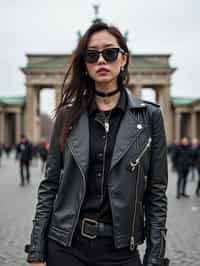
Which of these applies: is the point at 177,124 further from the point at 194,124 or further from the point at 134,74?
Result: the point at 134,74

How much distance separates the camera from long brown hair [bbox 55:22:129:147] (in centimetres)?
211

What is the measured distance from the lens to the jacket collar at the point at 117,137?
198cm

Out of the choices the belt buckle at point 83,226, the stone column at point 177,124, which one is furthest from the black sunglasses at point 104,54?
the stone column at point 177,124

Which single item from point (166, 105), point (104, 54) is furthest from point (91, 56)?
point (166, 105)

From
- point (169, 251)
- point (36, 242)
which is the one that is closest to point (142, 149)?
point (36, 242)

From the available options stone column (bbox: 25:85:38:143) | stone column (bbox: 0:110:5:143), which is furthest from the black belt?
stone column (bbox: 0:110:5:143)

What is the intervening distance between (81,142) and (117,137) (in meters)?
0.18

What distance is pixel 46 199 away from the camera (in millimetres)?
2143

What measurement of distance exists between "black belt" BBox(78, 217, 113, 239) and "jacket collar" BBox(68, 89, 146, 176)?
0.78 feet

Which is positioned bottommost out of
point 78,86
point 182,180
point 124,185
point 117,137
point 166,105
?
point 182,180

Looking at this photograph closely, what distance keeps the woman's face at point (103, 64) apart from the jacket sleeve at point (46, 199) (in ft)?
1.11

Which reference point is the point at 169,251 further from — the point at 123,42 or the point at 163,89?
the point at 163,89

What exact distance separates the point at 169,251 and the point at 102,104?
426cm

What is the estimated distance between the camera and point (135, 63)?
2422 inches
